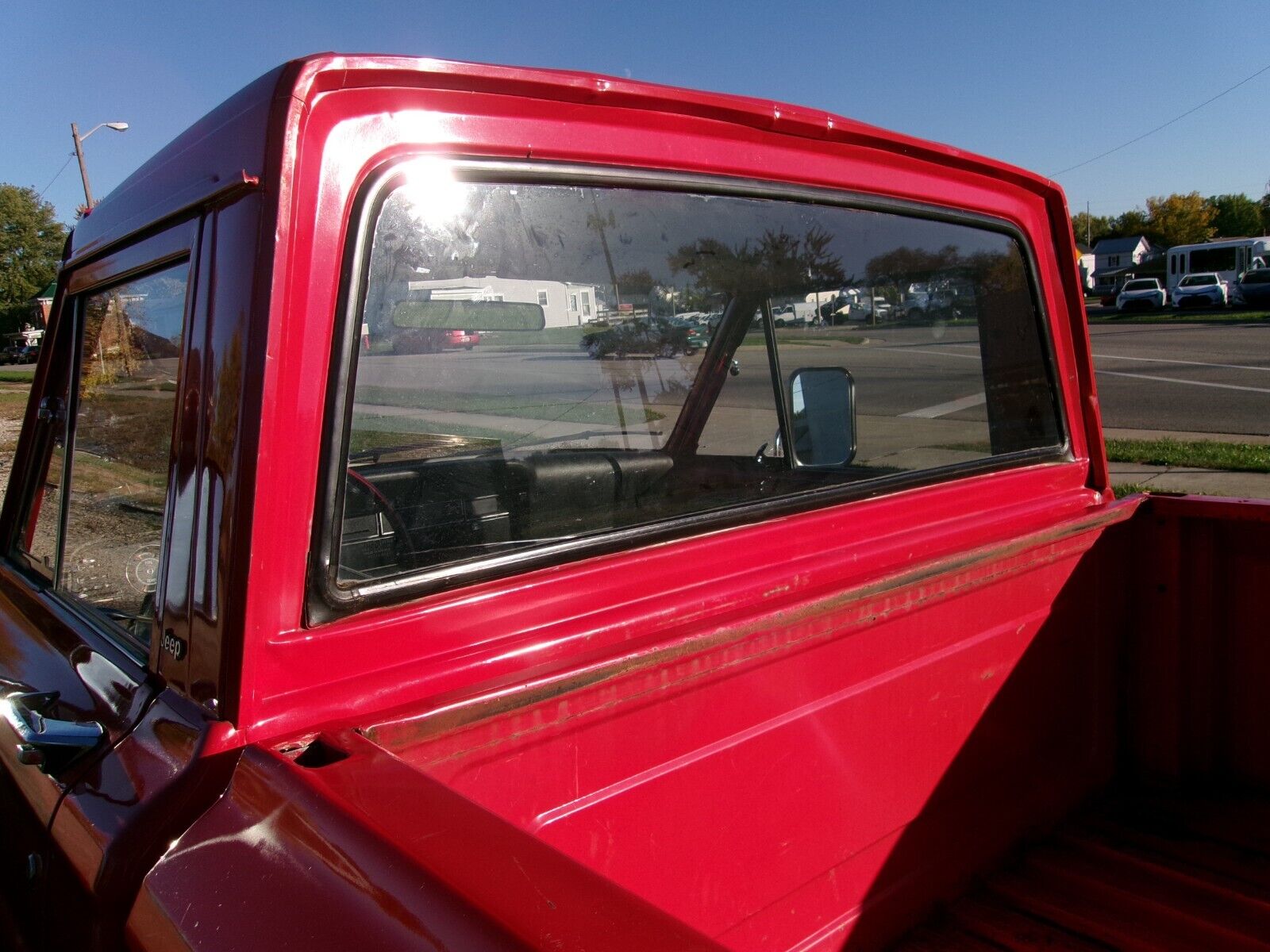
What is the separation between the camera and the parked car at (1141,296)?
137 ft

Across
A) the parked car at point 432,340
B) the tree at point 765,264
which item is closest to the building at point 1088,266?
the tree at point 765,264

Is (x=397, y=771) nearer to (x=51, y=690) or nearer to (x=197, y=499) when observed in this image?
(x=197, y=499)

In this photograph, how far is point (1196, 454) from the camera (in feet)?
30.4

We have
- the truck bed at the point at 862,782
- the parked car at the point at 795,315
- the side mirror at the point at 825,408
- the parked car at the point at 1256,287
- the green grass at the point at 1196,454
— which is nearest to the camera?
the truck bed at the point at 862,782

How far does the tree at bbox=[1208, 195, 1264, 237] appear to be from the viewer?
261 ft

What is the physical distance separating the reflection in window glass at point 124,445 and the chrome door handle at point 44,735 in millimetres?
175

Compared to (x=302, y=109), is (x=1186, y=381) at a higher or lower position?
lower

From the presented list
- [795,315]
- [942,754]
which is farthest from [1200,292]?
[942,754]

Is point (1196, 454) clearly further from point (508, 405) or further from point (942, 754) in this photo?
point (508, 405)

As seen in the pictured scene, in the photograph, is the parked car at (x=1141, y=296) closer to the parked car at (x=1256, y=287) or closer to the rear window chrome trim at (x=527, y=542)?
the parked car at (x=1256, y=287)

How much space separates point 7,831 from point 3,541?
36.7 inches

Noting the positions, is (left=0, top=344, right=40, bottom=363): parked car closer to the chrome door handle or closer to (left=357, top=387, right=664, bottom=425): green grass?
(left=357, top=387, right=664, bottom=425): green grass

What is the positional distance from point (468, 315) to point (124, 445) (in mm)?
716

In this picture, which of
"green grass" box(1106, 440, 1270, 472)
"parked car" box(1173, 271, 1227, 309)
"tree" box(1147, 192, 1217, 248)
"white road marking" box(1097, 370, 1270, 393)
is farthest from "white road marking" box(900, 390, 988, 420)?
"tree" box(1147, 192, 1217, 248)
